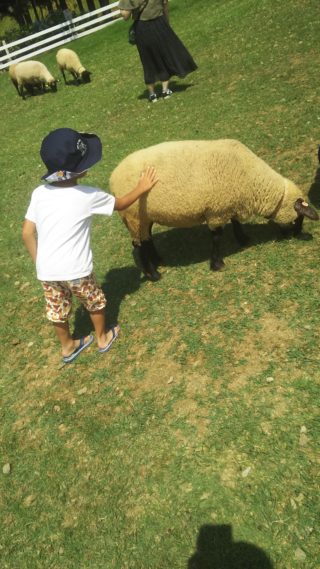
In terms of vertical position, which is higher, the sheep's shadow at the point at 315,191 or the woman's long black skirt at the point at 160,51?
the woman's long black skirt at the point at 160,51

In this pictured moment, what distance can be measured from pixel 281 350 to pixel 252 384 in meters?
0.50

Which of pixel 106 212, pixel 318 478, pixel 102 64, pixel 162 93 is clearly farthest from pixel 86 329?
pixel 102 64

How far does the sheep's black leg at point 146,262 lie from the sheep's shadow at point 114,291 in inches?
9.3

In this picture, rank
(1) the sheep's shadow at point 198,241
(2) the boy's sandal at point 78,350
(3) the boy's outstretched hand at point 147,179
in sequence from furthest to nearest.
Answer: (1) the sheep's shadow at point 198,241
(2) the boy's sandal at point 78,350
(3) the boy's outstretched hand at point 147,179

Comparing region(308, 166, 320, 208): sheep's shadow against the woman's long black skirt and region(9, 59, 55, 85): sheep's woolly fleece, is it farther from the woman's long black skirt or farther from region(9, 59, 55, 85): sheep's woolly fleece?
region(9, 59, 55, 85): sheep's woolly fleece

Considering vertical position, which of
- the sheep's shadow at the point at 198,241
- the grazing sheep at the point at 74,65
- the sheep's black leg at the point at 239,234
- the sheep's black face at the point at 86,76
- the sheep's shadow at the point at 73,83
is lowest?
the sheep's shadow at the point at 198,241

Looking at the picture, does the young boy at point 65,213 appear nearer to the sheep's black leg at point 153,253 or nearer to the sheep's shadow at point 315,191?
the sheep's black leg at point 153,253

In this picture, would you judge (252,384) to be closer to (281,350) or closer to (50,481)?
(281,350)

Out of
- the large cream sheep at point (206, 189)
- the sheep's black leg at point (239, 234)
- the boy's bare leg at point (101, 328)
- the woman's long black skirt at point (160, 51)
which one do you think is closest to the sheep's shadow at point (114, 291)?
the boy's bare leg at point (101, 328)

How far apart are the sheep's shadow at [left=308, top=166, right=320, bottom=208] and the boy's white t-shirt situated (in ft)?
11.1

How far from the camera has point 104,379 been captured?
15.8ft

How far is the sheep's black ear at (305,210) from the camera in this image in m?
5.17

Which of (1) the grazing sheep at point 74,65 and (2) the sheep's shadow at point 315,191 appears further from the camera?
(1) the grazing sheep at point 74,65

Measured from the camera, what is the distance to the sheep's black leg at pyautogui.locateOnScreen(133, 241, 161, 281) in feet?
18.7
